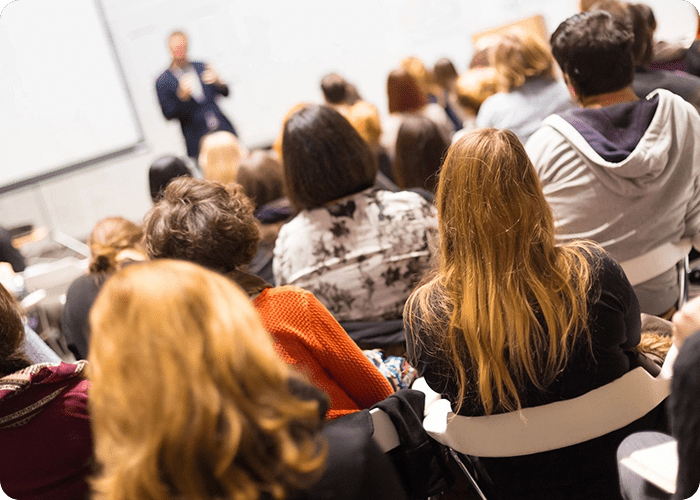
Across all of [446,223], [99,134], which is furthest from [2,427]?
[99,134]

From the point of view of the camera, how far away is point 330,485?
936 millimetres

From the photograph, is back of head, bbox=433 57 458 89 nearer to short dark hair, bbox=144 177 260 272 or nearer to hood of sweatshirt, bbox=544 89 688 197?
hood of sweatshirt, bbox=544 89 688 197

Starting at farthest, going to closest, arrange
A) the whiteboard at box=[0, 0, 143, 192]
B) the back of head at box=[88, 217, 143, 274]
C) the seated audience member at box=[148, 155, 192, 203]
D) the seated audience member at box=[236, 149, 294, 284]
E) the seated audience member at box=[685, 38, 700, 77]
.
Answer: the whiteboard at box=[0, 0, 143, 192]
the seated audience member at box=[685, 38, 700, 77]
the seated audience member at box=[148, 155, 192, 203]
the seated audience member at box=[236, 149, 294, 284]
the back of head at box=[88, 217, 143, 274]

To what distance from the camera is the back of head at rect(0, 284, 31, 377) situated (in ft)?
5.30

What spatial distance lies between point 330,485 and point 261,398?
182 millimetres

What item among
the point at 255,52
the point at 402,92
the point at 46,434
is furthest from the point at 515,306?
the point at 255,52

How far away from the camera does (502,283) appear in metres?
1.40

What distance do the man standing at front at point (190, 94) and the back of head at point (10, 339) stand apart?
13.6 feet

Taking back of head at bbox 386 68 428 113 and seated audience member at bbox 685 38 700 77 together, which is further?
back of head at bbox 386 68 428 113

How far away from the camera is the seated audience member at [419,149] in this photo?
2707mm

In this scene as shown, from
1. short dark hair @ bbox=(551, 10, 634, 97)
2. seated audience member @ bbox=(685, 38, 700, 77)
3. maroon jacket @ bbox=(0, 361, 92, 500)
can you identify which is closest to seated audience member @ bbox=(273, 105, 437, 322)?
short dark hair @ bbox=(551, 10, 634, 97)

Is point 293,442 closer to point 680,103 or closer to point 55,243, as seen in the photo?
point 680,103

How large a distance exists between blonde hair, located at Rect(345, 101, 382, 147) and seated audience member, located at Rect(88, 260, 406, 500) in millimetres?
3034

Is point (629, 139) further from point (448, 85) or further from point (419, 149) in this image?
point (448, 85)
